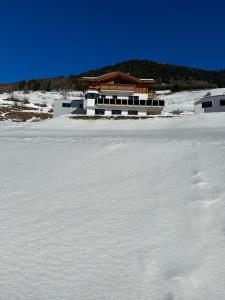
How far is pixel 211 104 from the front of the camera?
45531 mm

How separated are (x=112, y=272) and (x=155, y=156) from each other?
23.1 ft

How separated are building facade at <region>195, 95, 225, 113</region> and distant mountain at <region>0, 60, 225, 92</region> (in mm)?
86870

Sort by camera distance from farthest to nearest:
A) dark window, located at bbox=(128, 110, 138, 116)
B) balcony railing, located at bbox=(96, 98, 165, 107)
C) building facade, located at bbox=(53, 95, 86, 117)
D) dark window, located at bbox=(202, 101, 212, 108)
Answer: building facade, located at bbox=(53, 95, 86, 117) → dark window, located at bbox=(128, 110, 138, 116) → dark window, located at bbox=(202, 101, 212, 108) → balcony railing, located at bbox=(96, 98, 165, 107)

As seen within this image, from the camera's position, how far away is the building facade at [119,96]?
149 feet

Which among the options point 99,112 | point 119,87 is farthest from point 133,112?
point 119,87

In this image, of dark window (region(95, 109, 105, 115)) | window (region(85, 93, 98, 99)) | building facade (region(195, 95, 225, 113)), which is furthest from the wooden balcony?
building facade (region(195, 95, 225, 113))

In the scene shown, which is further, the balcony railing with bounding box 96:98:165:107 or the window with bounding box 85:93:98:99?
the window with bounding box 85:93:98:99

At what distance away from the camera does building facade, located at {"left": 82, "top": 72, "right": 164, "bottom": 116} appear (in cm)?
A: 4547

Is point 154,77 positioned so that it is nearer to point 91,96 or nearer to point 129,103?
point 91,96

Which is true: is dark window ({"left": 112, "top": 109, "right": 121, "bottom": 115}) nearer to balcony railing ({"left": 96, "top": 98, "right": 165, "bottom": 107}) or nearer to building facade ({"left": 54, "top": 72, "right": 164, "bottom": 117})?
building facade ({"left": 54, "top": 72, "right": 164, "bottom": 117})

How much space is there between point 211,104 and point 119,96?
41.4 ft

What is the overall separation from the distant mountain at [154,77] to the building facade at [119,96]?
275ft

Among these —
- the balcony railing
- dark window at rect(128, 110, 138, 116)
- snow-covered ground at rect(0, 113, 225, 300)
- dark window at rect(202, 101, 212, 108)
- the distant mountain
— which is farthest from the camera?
the distant mountain

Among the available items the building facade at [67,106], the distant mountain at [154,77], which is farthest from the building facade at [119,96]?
the distant mountain at [154,77]
